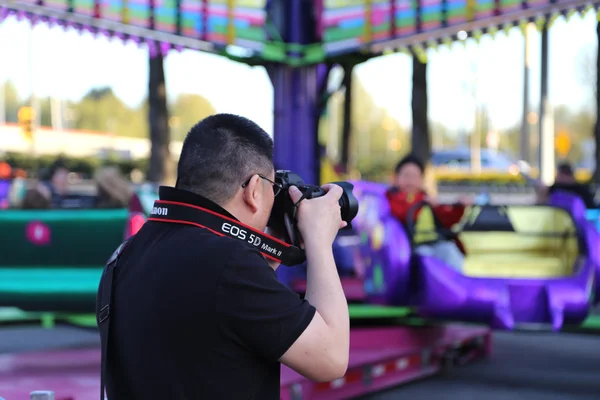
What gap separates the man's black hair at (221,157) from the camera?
68.2 inches

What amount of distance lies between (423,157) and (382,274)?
9561 mm

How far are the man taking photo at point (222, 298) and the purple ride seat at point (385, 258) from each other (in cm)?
366

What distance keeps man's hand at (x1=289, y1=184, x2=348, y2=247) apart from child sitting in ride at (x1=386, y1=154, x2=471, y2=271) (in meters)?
3.80

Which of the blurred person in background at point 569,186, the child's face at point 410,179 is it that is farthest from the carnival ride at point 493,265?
the blurred person in background at point 569,186

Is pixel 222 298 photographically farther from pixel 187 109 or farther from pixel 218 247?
pixel 187 109

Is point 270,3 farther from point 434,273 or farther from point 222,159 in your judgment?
point 222,159

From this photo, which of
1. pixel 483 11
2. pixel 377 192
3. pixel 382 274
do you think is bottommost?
pixel 382 274

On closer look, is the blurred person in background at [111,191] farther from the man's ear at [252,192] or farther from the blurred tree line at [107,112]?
the blurred tree line at [107,112]

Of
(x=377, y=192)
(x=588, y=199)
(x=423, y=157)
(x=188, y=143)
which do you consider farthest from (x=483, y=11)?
(x=423, y=157)

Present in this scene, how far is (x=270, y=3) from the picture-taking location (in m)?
6.64

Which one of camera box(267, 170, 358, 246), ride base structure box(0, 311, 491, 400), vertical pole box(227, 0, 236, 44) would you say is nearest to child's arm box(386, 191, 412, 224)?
ride base structure box(0, 311, 491, 400)

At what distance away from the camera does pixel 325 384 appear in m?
4.71

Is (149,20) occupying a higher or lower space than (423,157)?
higher

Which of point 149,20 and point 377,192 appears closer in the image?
point 377,192
